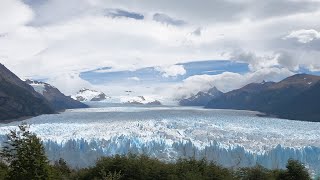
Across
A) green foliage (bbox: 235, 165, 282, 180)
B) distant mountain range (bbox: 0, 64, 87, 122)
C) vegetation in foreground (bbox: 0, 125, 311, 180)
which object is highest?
distant mountain range (bbox: 0, 64, 87, 122)

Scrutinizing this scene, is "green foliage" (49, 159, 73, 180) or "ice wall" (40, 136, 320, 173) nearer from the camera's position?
"green foliage" (49, 159, 73, 180)

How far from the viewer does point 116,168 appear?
24.0 m

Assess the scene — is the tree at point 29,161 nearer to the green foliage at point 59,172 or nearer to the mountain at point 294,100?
the green foliage at point 59,172

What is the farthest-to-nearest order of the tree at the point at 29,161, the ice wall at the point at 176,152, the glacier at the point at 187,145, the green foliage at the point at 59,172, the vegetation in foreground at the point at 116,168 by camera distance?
the glacier at the point at 187,145 → the ice wall at the point at 176,152 → the green foliage at the point at 59,172 → the vegetation in foreground at the point at 116,168 → the tree at the point at 29,161

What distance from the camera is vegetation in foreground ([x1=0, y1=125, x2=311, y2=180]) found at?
53.9 feet

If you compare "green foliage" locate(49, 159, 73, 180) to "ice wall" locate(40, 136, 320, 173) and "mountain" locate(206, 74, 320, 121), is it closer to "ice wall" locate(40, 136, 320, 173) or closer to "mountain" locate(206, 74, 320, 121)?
"ice wall" locate(40, 136, 320, 173)

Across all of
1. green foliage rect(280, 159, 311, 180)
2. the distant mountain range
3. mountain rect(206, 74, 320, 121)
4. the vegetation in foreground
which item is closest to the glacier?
green foliage rect(280, 159, 311, 180)

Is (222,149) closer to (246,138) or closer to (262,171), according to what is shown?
(246,138)

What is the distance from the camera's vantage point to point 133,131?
180 ft

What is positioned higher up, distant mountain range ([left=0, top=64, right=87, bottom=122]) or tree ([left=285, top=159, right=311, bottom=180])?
distant mountain range ([left=0, top=64, right=87, bottom=122])

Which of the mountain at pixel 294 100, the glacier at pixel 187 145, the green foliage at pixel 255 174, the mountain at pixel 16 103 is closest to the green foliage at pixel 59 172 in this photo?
the glacier at pixel 187 145

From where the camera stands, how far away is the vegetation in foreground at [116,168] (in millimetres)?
16438

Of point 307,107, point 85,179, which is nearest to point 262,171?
point 85,179

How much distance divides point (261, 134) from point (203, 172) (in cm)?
3290
